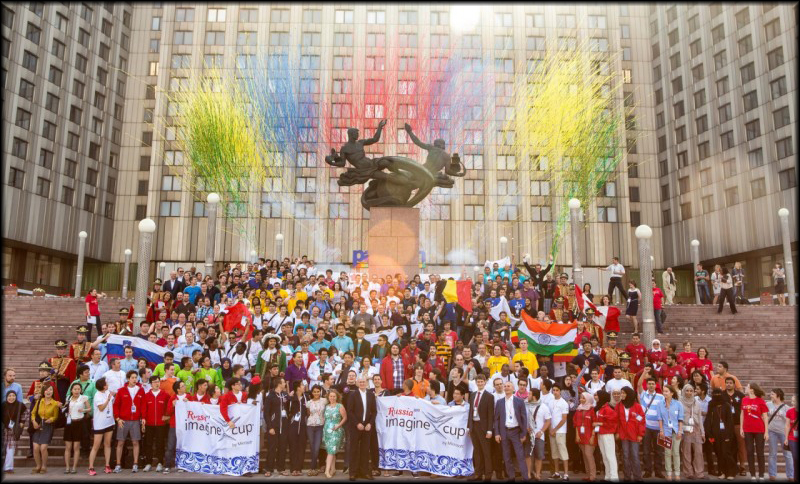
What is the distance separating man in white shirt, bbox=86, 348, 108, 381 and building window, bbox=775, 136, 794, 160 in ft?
148

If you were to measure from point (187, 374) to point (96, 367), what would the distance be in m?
2.05

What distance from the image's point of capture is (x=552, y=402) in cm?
1234

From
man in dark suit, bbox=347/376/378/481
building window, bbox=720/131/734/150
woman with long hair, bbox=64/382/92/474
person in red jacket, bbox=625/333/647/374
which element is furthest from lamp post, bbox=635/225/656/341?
building window, bbox=720/131/734/150

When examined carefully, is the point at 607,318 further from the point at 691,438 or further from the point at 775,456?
the point at 775,456

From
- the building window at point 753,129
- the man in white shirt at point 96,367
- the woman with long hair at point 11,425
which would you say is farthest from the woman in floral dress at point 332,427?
the building window at point 753,129

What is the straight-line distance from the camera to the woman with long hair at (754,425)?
12180 millimetres

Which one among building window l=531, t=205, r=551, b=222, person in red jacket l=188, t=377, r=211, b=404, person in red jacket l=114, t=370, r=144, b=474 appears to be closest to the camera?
person in red jacket l=114, t=370, r=144, b=474

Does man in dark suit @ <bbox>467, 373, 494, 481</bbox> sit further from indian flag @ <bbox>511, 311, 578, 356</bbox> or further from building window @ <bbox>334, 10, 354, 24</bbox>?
building window @ <bbox>334, 10, 354, 24</bbox>

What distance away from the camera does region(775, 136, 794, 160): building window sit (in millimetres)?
43000

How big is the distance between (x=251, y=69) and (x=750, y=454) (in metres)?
52.4

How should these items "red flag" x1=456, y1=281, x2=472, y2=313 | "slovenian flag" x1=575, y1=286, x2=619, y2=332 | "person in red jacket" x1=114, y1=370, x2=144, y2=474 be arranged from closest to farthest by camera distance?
"person in red jacket" x1=114, y1=370, x2=144, y2=474
"red flag" x1=456, y1=281, x2=472, y2=313
"slovenian flag" x1=575, y1=286, x2=619, y2=332

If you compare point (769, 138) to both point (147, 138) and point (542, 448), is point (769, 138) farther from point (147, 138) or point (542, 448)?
point (147, 138)

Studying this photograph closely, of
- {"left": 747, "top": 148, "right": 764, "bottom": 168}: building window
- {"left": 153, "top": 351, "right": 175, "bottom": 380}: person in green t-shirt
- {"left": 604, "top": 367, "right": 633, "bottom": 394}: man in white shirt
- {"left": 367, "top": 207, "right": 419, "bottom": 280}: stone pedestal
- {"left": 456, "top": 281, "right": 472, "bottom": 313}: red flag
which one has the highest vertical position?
{"left": 747, "top": 148, "right": 764, "bottom": 168}: building window

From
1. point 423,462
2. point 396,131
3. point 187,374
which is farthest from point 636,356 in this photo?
point 396,131
